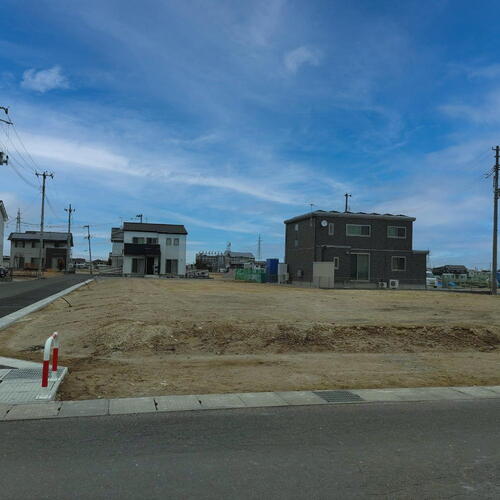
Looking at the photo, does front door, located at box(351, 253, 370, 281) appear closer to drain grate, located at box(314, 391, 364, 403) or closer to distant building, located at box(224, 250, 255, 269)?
drain grate, located at box(314, 391, 364, 403)

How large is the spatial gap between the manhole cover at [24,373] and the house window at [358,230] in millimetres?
38344

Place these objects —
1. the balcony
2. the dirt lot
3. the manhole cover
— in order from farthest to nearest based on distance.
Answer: the balcony
the dirt lot
the manhole cover

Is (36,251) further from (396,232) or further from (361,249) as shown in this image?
(396,232)

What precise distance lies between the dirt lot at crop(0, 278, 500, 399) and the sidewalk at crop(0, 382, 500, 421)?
486 mm

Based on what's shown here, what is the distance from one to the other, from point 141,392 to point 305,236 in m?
39.1

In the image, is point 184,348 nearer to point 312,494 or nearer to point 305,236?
point 312,494

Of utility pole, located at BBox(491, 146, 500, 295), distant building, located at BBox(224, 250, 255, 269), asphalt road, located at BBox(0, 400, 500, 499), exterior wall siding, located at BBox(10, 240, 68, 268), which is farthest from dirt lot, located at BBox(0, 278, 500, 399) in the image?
distant building, located at BBox(224, 250, 255, 269)

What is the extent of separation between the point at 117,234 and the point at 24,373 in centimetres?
7863

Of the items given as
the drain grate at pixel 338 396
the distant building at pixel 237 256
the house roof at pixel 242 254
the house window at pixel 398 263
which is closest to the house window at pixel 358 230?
the house window at pixel 398 263

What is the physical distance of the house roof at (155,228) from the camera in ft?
211

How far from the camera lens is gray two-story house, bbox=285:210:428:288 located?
43656mm

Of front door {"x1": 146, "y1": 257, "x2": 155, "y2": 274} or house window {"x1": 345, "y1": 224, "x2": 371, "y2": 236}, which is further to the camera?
front door {"x1": 146, "y1": 257, "x2": 155, "y2": 274}

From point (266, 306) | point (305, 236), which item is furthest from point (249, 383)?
point (305, 236)

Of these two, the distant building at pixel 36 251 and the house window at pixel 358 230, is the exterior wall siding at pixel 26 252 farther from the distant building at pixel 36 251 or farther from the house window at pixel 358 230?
the house window at pixel 358 230
